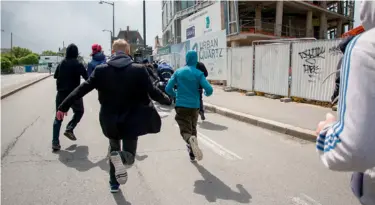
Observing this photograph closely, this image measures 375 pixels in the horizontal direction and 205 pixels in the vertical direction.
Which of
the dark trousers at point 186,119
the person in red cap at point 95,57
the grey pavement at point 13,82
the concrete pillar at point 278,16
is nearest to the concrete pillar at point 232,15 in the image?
the concrete pillar at point 278,16

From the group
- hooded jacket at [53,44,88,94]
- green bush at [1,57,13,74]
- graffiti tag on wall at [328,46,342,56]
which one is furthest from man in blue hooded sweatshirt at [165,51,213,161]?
green bush at [1,57,13,74]

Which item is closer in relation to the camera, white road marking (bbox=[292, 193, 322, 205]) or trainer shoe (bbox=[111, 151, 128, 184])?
trainer shoe (bbox=[111, 151, 128, 184])

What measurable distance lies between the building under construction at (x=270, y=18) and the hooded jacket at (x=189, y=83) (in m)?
25.9

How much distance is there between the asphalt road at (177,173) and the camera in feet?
12.9

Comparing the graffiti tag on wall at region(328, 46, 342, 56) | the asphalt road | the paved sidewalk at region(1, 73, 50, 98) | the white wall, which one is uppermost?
the white wall

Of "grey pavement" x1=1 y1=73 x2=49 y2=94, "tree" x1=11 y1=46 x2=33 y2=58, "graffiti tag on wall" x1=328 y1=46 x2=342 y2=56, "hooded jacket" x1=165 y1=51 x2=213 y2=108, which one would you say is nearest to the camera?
"hooded jacket" x1=165 y1=51 x2=213 y2=108

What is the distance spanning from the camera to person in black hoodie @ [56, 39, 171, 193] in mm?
3586

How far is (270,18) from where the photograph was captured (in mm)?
40781

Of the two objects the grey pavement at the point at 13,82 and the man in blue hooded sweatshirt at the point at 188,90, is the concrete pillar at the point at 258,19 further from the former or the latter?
the man in blue hooded sweatshirt at the point at 188,90

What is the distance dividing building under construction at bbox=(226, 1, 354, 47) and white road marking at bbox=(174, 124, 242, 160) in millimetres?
25162

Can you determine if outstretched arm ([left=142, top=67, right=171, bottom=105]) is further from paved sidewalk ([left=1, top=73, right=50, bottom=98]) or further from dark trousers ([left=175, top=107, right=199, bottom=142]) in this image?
paved sidewalk ([left=1, top=73, right=50, bottom=98])

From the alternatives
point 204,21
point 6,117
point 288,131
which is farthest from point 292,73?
point 204,21

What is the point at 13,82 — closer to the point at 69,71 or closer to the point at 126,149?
the point at 69,71

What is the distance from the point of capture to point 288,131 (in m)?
7.29
